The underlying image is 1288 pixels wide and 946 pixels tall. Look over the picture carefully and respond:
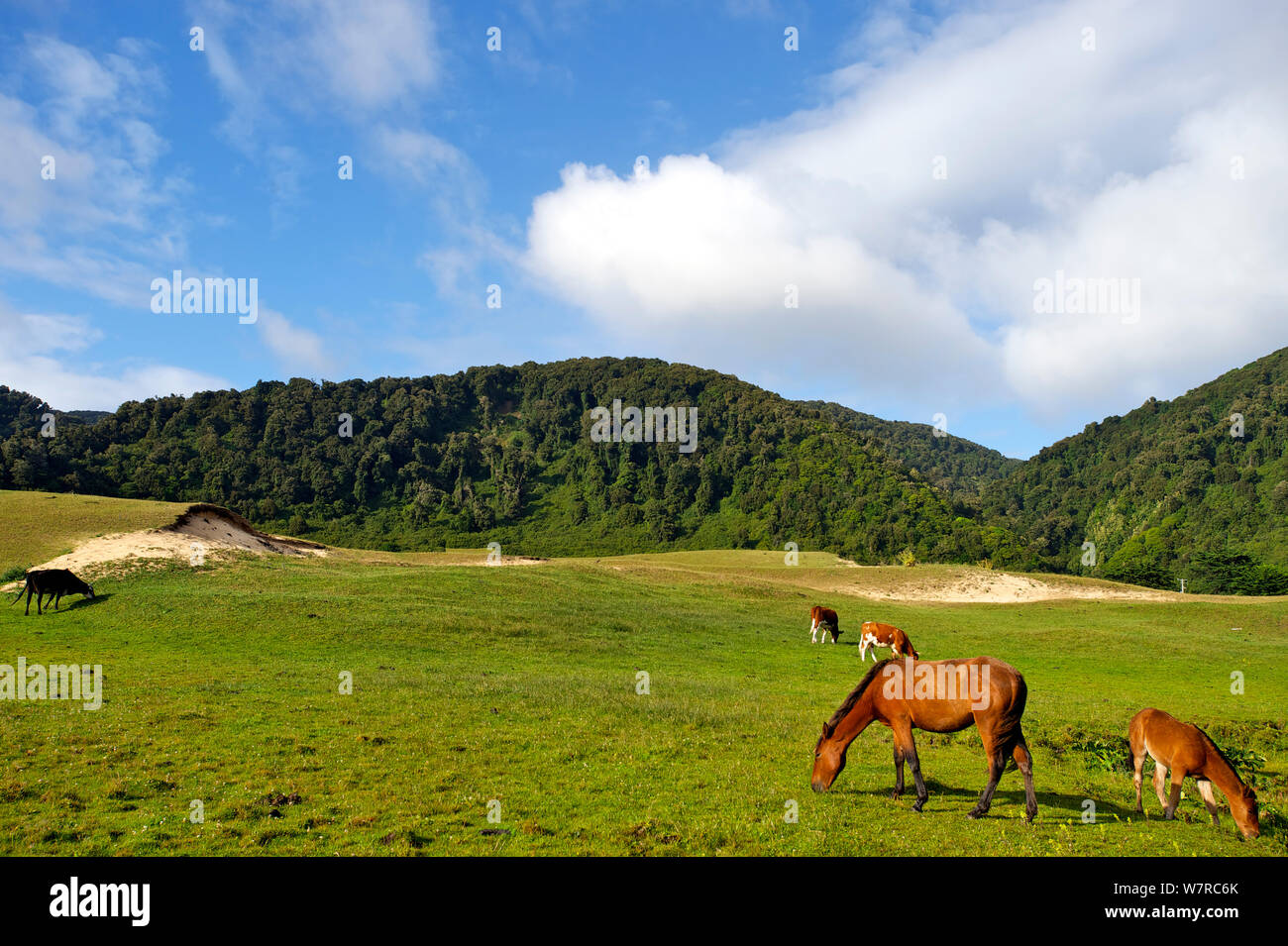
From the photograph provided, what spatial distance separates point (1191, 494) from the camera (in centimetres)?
15362

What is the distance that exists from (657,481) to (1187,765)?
166 meters

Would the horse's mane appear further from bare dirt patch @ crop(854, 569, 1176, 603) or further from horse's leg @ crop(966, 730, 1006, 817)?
bare dirt patch @ crop(854, 569, 1176, 603)

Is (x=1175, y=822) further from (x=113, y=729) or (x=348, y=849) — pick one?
(x=113, y=729)

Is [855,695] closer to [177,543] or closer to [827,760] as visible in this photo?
[827,760]

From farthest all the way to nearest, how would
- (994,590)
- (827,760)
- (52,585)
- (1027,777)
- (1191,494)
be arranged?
(1191,494)
(994,590)
(52,585)
(827,760)
(1027,777)

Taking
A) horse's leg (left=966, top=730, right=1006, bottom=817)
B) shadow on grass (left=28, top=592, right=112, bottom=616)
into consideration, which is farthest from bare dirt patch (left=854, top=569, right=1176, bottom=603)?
shadow on grass (left=28, top=592, right=112, bottom=616)

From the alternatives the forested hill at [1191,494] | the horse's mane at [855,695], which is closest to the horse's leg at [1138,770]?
the horse's mane at [855,695]

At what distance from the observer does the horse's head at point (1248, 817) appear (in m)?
10.2

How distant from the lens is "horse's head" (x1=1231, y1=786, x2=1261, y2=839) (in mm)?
10156

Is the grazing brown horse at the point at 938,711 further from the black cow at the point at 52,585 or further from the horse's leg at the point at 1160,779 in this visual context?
the black cow at the point at 52,585

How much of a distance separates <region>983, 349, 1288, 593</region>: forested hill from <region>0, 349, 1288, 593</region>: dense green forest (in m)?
0.54

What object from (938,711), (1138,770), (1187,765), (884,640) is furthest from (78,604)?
(1187,765)

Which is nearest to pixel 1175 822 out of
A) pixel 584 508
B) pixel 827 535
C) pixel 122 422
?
pixel 827 535
